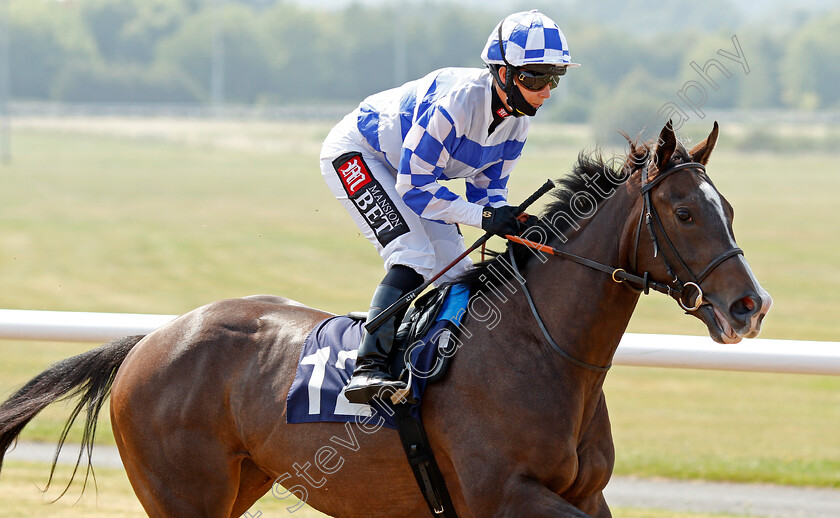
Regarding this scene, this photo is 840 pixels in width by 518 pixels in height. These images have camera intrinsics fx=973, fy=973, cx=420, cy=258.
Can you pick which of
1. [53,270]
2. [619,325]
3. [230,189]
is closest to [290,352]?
[619,325]

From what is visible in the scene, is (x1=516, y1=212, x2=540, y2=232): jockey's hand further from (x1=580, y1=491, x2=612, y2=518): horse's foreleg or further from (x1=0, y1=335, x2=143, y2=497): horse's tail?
(x1=0, y1=335, x2=143, y2=497): horse's tail

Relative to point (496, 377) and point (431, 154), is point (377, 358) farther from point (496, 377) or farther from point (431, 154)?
point (431, 154)

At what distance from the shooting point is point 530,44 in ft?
10.1

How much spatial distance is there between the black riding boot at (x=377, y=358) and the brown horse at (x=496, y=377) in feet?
0.46

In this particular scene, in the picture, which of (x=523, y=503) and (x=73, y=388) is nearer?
(x=523, y=503)

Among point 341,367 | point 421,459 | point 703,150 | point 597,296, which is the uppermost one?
Answer: point 703,150

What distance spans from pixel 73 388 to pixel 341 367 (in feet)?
3.90

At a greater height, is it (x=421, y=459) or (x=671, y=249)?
(x=671, y=249)

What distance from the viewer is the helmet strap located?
312 cm

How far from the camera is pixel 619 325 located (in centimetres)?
297

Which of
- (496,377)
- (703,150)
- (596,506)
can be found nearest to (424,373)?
(496,377)

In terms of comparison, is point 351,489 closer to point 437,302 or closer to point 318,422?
point 318,422

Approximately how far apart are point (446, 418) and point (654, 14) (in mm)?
130143

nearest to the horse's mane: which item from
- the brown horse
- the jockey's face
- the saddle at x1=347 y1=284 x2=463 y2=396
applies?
the brown horse
